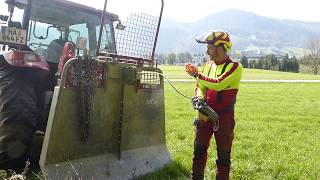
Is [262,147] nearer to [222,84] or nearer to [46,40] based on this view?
[222,84]

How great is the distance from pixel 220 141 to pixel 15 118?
7.30 ft

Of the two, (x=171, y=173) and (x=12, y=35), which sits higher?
(x=12, y=35)

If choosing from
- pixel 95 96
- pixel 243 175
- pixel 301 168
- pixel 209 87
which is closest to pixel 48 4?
pixel 95 96

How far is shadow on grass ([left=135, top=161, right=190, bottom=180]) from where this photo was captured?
17.9 ft

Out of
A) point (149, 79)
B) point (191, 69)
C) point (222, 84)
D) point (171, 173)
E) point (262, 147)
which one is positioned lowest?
point (171, 173)

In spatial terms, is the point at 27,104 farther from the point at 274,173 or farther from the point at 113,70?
the point at 274,173

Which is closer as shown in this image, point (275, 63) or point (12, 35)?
point (12, 35)

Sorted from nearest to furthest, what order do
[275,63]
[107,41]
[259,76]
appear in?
[107,41] < [259,76] < [275,63]

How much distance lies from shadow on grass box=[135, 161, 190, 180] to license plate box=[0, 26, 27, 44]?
213 cm

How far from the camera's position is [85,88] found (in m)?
4.75

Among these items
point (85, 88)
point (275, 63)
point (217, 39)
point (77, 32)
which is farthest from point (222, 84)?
point (275, 63)

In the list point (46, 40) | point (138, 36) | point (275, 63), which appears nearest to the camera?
point (138, 36)

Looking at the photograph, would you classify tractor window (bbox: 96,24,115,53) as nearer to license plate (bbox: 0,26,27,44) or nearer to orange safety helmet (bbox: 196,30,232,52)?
license plate (bbox: 0,26,27,44)

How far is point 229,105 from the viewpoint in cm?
486
